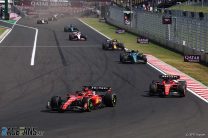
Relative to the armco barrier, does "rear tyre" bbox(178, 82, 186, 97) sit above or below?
below

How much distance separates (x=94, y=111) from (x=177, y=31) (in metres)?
33.0

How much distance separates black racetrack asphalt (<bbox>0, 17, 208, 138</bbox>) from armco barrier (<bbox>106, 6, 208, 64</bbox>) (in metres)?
6.28

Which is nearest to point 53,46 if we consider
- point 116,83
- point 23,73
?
point 23,73

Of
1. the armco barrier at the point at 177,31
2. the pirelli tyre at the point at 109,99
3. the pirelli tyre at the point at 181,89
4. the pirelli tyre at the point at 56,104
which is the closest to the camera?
the pirelli tyre at the point at 56,104

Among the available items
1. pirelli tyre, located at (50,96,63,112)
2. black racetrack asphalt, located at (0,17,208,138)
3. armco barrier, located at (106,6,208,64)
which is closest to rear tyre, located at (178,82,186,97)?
black racetrack asphalt, located at (0,17,208,138)

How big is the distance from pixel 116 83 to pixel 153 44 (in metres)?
29.6

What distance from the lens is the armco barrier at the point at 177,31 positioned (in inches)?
1767

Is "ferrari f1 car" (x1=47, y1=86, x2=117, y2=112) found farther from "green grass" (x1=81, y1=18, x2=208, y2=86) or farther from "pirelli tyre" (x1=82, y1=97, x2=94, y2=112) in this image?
"green grass" (x1=81, y1=18, x2=208, y2=86)

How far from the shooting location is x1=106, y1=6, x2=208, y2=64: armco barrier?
1767 inches

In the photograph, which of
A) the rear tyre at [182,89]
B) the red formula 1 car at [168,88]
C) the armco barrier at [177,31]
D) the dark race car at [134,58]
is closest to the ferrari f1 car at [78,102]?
the red formula 1 car at [168,88]

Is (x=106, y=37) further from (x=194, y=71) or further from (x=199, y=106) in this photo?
(x=199, y=106)

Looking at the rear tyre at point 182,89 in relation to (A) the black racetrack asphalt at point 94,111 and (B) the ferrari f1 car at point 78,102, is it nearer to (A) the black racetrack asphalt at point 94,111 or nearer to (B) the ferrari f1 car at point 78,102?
(A) the black racetrack asphalt at point 94,111

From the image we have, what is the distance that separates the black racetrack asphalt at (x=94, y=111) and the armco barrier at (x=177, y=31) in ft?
20.6

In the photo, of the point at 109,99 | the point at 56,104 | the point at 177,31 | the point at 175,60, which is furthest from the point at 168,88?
the point at 177,31
